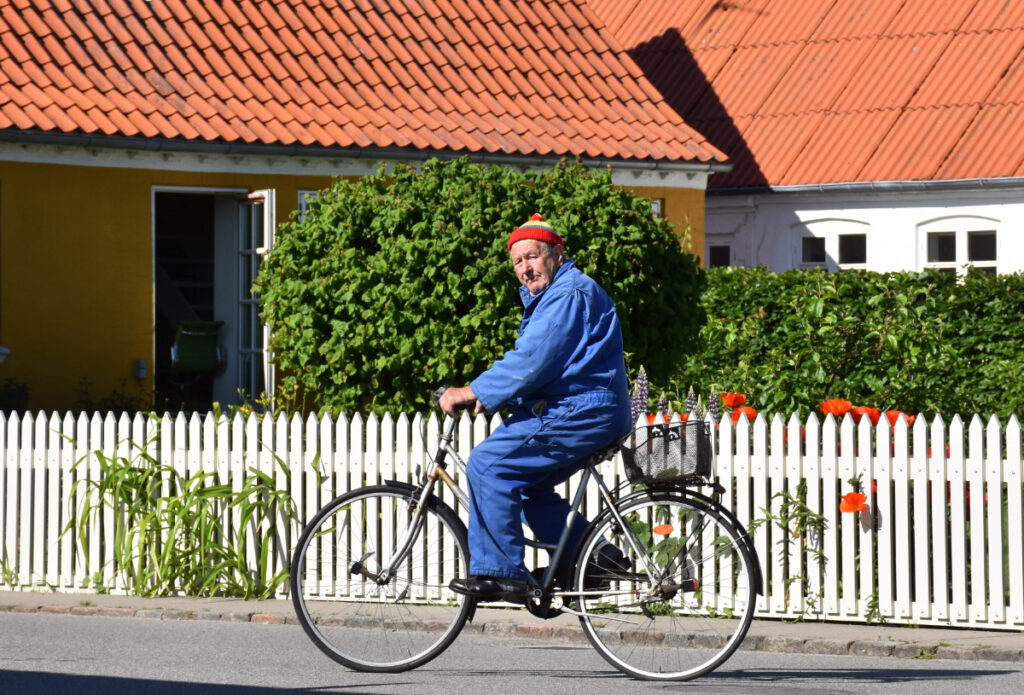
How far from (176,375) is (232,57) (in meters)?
3.13

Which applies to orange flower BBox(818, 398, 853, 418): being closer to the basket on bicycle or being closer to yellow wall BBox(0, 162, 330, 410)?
the basket on bicycle

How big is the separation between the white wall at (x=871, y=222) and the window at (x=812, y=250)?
67 mm

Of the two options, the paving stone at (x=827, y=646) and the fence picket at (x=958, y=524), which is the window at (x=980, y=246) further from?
the paving stone at (x=827, y=646)

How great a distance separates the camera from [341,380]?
11.5 meters

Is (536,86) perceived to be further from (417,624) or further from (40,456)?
(417,624)

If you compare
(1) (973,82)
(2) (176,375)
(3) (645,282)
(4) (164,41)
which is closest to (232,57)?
(4) (164,41)

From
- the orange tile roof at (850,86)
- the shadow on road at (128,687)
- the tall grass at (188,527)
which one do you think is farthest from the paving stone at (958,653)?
the orange tile roof at (850,86)

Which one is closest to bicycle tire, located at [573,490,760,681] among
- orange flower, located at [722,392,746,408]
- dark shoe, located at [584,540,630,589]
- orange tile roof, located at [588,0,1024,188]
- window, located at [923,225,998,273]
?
dark shoe, located at [584,540,630,589]

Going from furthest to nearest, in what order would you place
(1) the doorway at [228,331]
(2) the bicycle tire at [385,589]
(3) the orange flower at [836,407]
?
1. (1) the doorway at [228,331]
2. (3) the orange flower at [836,407]
3. (2) the bicycle tire at [385,589]

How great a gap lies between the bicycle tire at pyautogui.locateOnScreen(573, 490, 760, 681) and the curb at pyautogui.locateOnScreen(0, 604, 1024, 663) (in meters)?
1.05

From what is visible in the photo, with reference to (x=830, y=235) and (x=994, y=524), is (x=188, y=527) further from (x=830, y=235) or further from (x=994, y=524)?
(x=830, y=235)

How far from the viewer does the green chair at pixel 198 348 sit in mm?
15859

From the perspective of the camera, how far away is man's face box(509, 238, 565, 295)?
706cm

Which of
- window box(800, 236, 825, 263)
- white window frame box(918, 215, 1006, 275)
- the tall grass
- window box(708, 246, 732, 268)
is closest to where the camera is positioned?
the tall grass
